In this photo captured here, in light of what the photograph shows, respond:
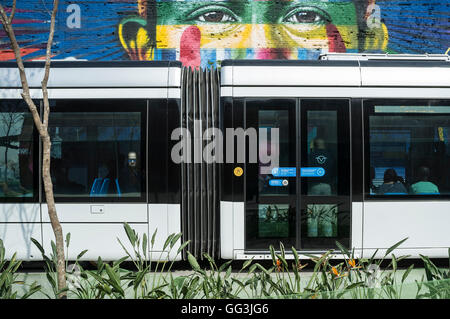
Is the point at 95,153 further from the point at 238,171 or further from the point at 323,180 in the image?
the point at 323,180

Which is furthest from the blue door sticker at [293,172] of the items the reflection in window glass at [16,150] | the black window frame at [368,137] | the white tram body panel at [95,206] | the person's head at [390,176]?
the reflection in window glass at [16,150]

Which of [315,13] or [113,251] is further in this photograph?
[315,13]

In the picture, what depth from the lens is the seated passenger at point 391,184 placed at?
7.09 metres

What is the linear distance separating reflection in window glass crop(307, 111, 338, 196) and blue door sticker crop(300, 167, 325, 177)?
5cm

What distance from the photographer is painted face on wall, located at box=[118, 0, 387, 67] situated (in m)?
12.9

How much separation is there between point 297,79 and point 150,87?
222 centimetres

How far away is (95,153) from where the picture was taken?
7.04 metres

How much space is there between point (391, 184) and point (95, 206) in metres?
4.45

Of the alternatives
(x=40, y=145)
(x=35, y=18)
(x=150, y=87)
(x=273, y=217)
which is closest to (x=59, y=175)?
(x=40, y=145)

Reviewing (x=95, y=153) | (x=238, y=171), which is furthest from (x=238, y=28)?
(x=95, y=153)

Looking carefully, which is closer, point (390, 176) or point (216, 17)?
point (390, 176)
